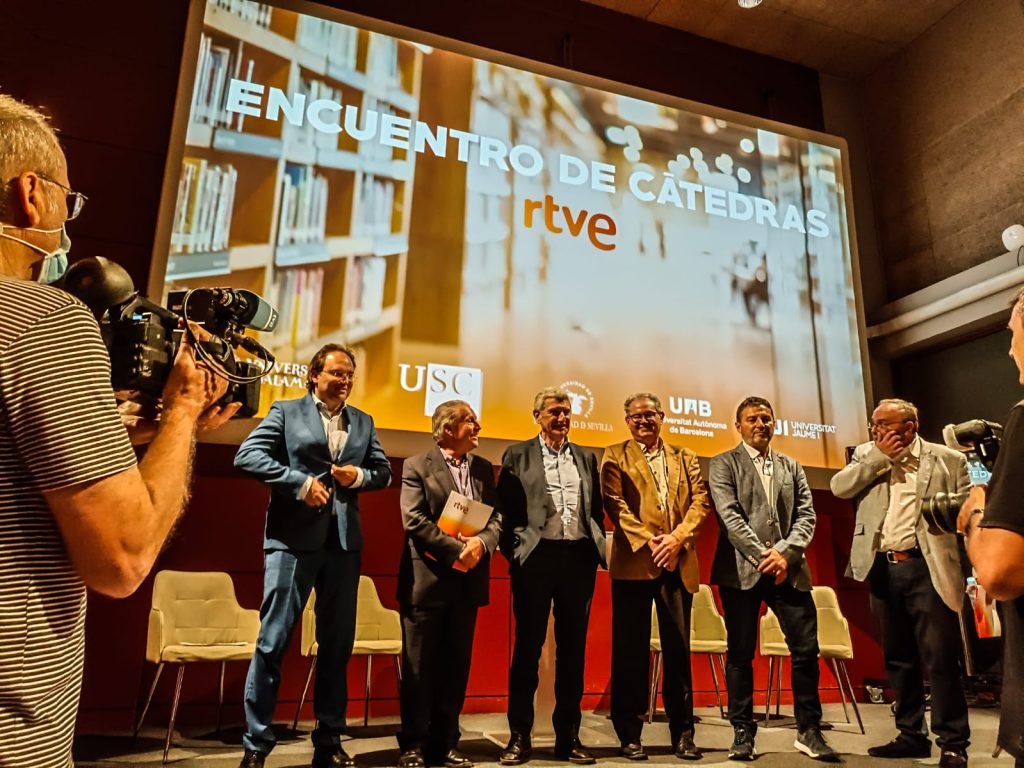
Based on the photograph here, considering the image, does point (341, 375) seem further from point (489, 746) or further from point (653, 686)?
point (653, 686)

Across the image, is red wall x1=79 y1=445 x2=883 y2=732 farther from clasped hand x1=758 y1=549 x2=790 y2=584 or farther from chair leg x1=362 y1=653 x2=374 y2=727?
clasped hand x1=758 y1=549 x2=790 y2=584

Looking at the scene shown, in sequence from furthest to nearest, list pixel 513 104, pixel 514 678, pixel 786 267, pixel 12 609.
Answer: pixel 786 267, pixel 513 104, pixel 514 678, pixel 12 609

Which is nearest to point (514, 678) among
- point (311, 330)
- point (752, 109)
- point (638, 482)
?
point (638, 482)

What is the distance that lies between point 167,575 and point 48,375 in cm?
290

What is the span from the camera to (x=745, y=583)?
3.03m

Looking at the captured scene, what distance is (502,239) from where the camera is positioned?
420 cm

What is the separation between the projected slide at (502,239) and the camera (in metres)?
3.79

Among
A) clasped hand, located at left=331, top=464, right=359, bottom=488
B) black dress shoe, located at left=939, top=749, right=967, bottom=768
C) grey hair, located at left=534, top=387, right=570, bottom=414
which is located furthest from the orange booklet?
black dress shoe, located at left=939, top=749, right=967, bottom=768

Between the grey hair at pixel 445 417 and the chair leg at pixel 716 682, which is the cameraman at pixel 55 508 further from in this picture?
the chair leg at pixel 716 682

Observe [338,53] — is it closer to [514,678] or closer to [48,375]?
[514,678]

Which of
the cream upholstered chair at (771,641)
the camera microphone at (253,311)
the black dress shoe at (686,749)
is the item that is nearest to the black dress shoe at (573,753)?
the black dress shoe at (686,749)

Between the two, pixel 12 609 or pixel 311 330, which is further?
pixel 311 330

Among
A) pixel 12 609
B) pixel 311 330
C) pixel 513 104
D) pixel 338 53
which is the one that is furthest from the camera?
pixel 513 104

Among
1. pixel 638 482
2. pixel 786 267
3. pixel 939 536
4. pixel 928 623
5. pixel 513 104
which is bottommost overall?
pixel 928 623
